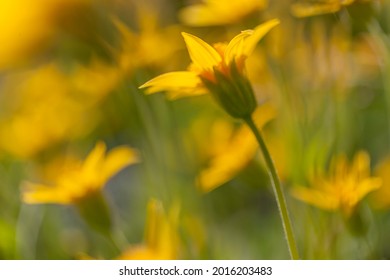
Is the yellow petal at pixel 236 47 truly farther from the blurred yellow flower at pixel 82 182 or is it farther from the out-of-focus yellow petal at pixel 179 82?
the blurred yellow flower at pixel 82 182

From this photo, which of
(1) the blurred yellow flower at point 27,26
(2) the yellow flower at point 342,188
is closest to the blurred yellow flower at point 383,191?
(2) the yellow flower at point 342,188

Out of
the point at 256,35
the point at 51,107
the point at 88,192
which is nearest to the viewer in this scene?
the point at 256,35

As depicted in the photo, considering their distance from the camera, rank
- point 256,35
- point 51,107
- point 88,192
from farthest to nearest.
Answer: point 51,107
point 88,192
point 256,35

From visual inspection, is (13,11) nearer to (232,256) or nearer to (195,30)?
(195,30)

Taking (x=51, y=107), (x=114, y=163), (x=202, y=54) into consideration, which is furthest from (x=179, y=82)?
(x=51, y=107)

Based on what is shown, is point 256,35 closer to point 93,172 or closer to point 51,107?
point 93,172

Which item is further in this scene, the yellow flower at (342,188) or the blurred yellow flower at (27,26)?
the blurred yellow flower at (27,26)
